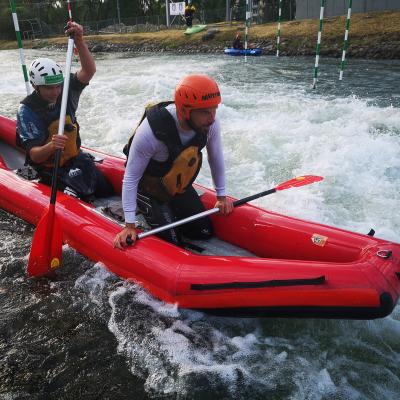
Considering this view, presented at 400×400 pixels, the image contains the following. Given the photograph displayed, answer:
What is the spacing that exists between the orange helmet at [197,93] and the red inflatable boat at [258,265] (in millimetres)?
912

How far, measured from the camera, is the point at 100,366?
92.3 inches

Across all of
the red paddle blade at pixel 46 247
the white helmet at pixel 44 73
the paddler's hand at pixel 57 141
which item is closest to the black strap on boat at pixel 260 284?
the red paddle blade at pixel 46 247

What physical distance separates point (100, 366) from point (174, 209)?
1183 millimetres

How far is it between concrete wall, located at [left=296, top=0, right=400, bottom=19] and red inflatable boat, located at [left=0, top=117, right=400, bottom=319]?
19164mm

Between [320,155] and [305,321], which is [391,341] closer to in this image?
[305,321]

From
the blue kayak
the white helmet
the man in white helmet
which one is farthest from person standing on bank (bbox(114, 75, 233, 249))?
the blue kayak

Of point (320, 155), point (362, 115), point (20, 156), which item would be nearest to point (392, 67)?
point (362, 115)

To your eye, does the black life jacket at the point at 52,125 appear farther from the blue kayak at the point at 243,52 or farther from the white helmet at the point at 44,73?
the blue kayak at the point at 243,52

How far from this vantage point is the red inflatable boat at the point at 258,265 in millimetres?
2189

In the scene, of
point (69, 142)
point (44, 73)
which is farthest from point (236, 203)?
point (44, 73)

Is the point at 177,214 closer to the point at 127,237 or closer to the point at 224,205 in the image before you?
the point at 224,205

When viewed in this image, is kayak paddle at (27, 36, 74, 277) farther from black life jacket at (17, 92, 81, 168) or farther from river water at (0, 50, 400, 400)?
black life jacket at (17, 92, 81, 168)

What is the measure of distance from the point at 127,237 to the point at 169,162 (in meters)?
0.55

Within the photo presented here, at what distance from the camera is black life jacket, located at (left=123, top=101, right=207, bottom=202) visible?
252 cm
